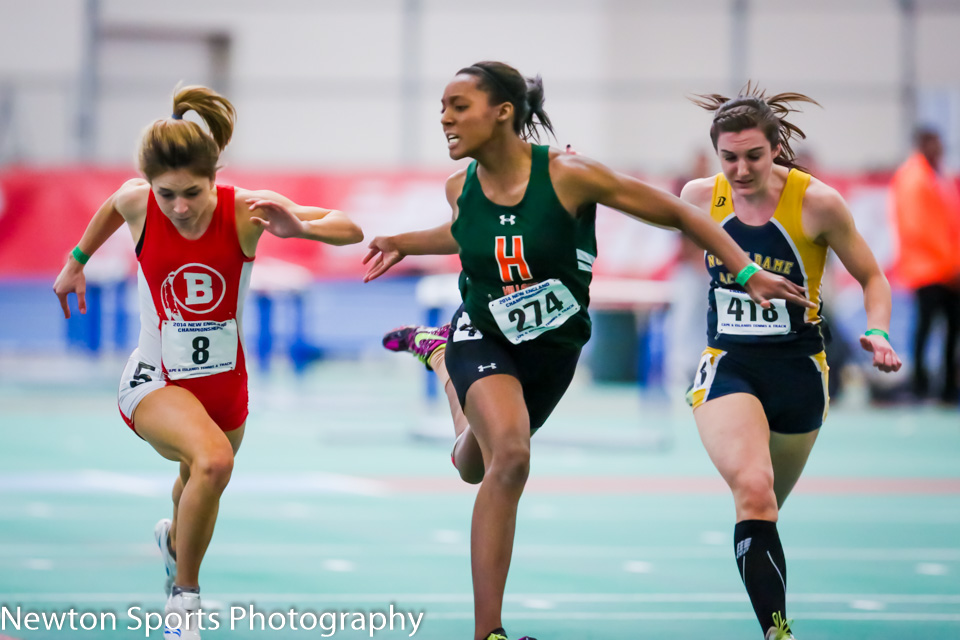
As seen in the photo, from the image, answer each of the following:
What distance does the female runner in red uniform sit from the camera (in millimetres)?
4062

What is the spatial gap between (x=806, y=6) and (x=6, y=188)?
12352 millimetres

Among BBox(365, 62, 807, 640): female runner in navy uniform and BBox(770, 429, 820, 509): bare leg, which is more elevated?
BBox(365, 62, 807, 640): female runner in navy uniform

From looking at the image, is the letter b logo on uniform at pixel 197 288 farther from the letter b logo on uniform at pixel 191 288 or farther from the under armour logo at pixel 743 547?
the under armour logo at pixel 743 547

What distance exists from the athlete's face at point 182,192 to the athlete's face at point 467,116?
86cm

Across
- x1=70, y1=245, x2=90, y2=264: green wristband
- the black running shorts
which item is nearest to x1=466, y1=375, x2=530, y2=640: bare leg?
the black running shorts

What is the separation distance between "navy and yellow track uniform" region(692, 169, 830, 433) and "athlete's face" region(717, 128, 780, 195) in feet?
0.41

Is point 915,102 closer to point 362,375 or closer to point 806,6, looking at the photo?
point 806,6

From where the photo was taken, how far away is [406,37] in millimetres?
17500

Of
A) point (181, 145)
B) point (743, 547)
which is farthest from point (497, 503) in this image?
point (181, 145)

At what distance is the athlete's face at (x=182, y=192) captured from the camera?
4082 mm

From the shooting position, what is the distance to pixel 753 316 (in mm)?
4340

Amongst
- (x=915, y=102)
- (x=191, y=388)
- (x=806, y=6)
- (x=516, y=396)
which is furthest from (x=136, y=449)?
(x=806, y=6)

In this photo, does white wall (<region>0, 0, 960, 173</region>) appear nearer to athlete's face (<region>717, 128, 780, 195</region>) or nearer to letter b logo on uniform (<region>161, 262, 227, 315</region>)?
athlete's face (<region>717, 128, 780, 195</region>)

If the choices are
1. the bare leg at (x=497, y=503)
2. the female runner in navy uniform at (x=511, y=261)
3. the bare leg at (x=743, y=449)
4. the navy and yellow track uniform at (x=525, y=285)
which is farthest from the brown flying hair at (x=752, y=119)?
the bare leg at (x=497, y=503)
